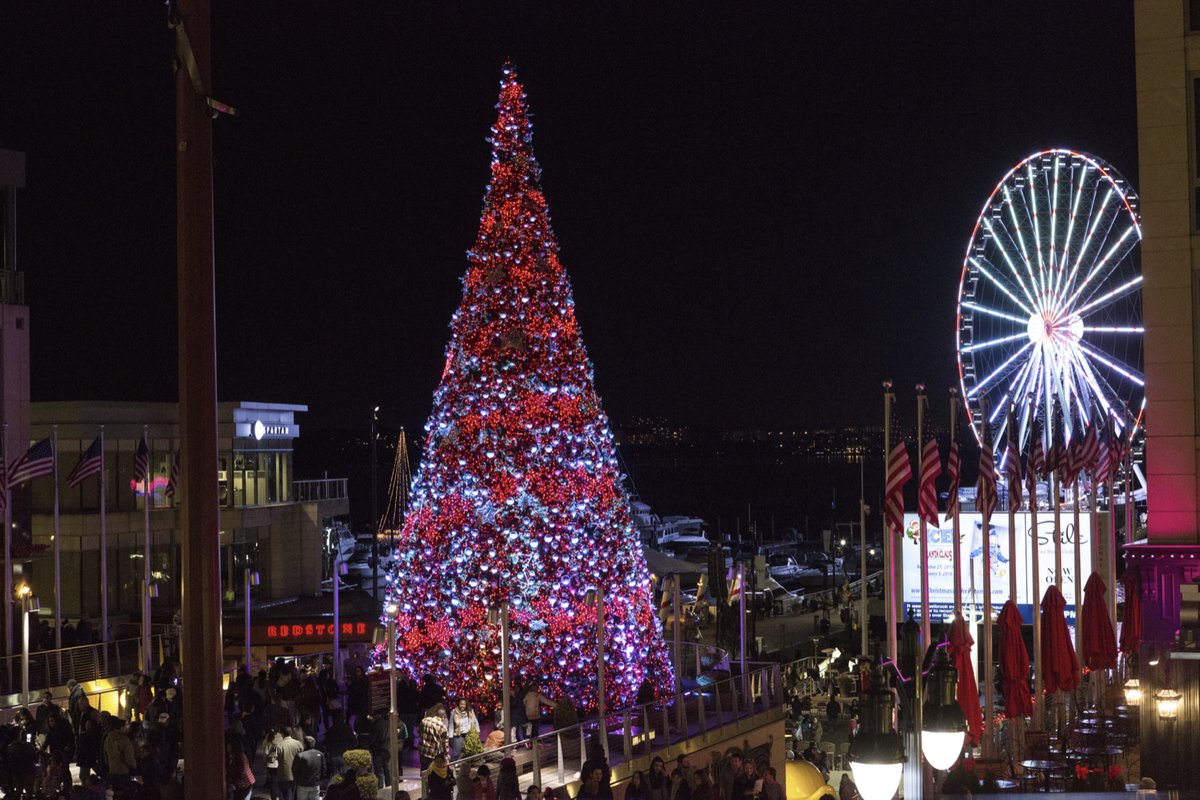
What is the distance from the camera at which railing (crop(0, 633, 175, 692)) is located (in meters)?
25.9

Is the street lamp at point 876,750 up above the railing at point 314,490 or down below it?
above

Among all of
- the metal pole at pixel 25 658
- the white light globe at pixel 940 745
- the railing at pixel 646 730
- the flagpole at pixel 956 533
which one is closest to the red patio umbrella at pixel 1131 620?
the flagpole at pixel 956 533

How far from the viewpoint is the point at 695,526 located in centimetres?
13600

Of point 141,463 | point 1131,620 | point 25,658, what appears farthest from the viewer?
point 141,463

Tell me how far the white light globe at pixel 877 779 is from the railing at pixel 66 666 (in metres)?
21.2

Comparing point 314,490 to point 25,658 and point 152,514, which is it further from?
point 25,658

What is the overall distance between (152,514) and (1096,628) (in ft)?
90.7

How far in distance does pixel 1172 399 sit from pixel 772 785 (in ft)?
33.2

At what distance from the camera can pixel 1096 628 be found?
26.1m

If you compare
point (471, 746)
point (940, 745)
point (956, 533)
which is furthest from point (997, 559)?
point (940, 745)

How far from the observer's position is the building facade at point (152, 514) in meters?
40.9

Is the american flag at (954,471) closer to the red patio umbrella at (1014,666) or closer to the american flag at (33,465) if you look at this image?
the red patio umbrella at (1014,666)

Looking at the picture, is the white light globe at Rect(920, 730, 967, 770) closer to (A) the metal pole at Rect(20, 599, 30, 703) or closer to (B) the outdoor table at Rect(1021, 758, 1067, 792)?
(B) the outdoor table at Rect(1021, 758, 1067, 792)

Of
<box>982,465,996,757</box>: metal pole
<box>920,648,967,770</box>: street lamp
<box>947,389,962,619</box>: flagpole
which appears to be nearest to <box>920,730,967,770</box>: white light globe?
<box>920,648,967,770</box>: street lamp
